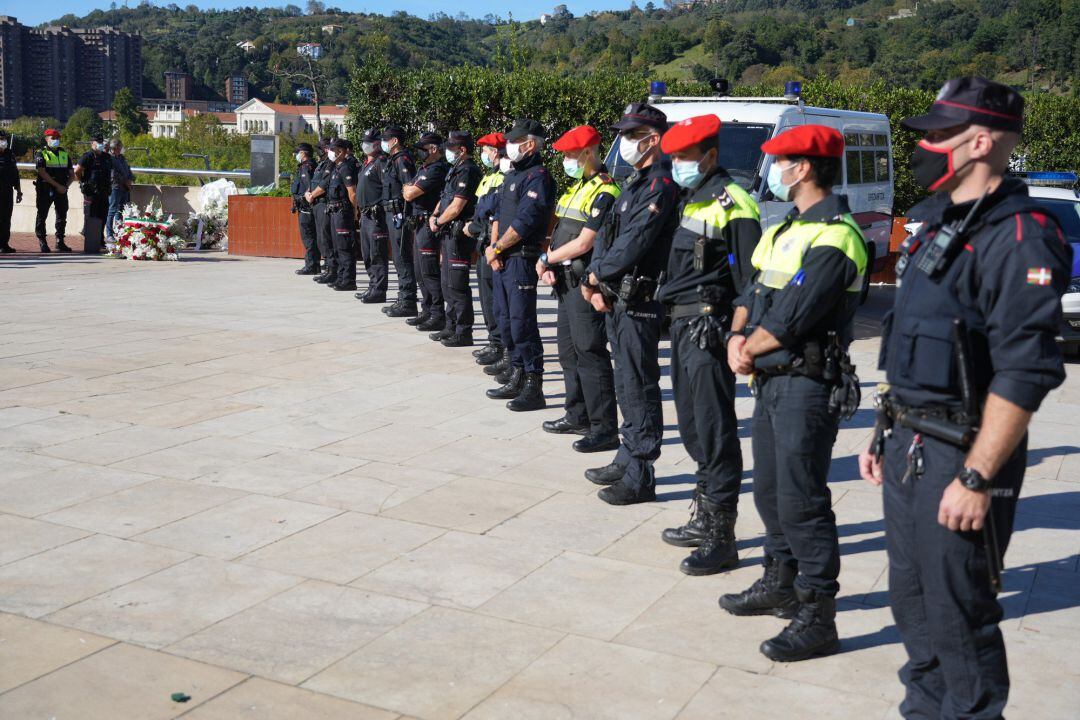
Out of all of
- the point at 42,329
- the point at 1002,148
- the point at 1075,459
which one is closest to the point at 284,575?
the point at 1002,148

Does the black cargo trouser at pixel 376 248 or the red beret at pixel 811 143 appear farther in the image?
the black cargo trouser at pixel 376 248

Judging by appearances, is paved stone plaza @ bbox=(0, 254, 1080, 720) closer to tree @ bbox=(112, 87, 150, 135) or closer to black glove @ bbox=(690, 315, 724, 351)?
black glove @ bbox=(690, 315, 724, 351)

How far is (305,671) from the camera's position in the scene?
157 inches

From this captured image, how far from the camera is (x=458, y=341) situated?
1067cm

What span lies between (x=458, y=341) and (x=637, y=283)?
5.02m

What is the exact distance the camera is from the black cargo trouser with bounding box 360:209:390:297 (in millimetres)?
13023

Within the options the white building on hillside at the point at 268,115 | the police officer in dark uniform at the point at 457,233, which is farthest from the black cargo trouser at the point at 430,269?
the white building on hillside at the point at 268,115

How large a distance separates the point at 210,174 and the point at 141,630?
19073 millimetres

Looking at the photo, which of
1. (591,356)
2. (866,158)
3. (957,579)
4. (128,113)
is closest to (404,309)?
(591,356)

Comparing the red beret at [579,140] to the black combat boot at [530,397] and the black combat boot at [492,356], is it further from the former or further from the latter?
the black combat boot at [492,356]

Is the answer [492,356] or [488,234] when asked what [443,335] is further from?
[488,234]

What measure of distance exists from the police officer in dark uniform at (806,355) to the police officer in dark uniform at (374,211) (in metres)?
8.89

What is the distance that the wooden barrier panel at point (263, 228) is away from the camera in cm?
1853

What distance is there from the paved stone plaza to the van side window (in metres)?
5.17
